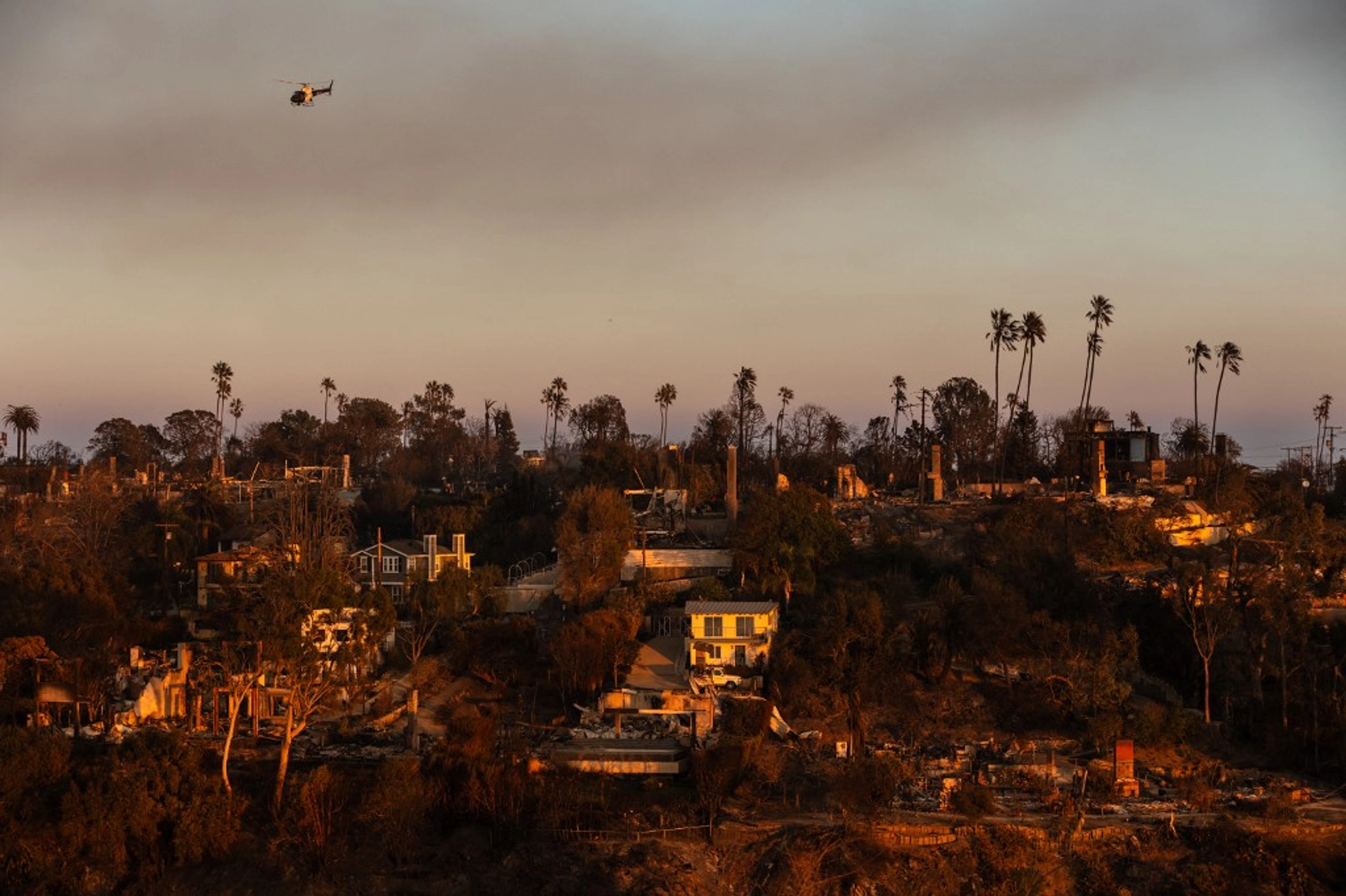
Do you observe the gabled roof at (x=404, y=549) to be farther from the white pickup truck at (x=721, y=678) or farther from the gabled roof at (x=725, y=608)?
the white pickup truck at (x=721, y=678)

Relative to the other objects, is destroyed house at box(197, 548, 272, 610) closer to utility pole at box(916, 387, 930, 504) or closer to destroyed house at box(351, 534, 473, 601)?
destroyed house at box(351, 534, 473, 601)

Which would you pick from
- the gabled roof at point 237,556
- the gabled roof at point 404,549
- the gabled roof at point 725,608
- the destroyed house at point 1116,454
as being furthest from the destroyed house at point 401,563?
the destroyed house at point 1116,454

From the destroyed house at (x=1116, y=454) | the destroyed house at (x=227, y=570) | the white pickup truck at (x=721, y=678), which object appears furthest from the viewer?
the destroyed house at (x=1116, y=454)

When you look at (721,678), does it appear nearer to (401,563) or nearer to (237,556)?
(401,563)

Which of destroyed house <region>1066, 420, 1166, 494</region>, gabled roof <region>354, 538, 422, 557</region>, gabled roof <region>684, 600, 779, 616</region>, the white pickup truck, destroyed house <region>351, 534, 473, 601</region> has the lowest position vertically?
the white pickup truck

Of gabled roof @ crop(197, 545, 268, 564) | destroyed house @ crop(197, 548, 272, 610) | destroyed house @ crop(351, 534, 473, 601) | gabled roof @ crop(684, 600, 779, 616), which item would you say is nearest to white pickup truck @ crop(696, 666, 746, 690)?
gabled roof @ crop(684, 600, 779, 616)

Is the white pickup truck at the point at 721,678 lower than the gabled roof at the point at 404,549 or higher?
lower
